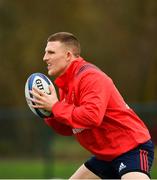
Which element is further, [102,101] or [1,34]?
[1,34]

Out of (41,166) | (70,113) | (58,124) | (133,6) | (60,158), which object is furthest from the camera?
(133,6)

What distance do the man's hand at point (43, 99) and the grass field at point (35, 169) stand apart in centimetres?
833

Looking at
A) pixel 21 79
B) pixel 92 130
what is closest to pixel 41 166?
pixel 21 79

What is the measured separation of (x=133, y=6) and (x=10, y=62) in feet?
16.1

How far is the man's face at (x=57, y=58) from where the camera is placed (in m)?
6.82

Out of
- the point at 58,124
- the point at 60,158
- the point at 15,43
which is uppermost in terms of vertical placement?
the point at 58,124

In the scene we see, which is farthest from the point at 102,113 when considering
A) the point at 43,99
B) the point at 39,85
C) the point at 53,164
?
the point at 53,164

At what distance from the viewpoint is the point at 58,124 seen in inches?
290

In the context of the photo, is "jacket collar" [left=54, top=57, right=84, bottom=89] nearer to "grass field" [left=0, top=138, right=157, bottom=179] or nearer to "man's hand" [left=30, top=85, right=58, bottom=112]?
"man's hand" [left=30, top=85, right=58, bottom=112]

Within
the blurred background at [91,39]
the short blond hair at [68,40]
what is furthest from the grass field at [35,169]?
the short blond hair at [68,40]

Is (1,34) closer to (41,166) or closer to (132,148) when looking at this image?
(41,166)

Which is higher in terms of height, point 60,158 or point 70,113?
point 70,113

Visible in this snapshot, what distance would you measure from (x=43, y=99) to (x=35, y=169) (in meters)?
10.7

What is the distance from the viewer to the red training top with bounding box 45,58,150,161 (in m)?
6.45
